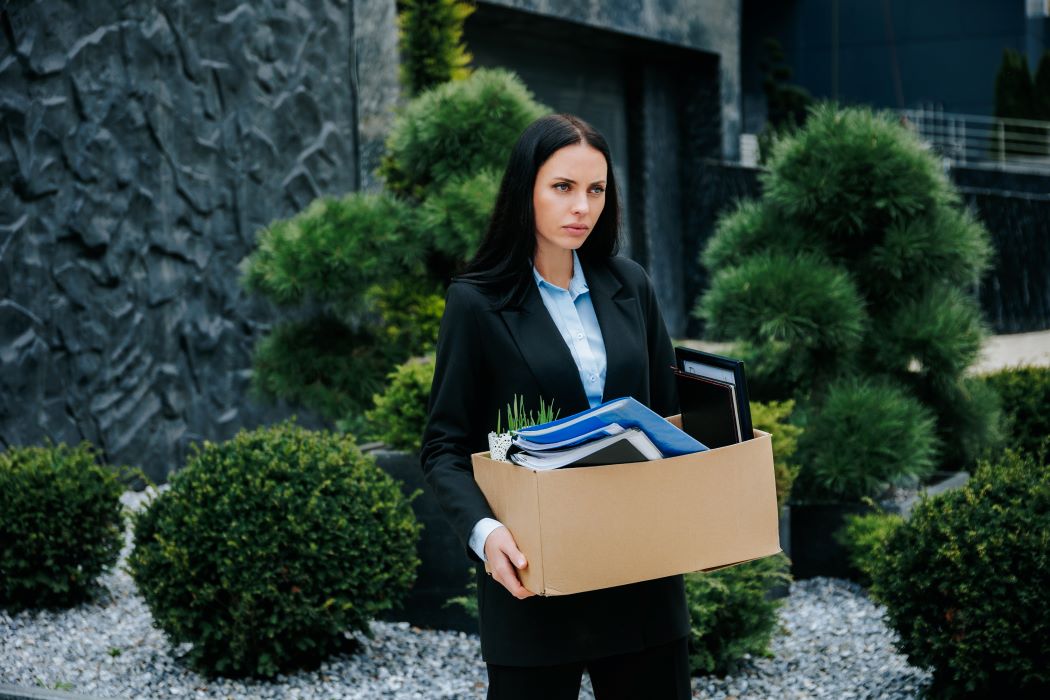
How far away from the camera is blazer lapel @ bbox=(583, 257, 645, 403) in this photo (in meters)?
2.00

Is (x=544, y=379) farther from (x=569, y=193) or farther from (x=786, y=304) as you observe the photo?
(x=786, y=304)

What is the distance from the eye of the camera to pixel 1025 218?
12.4 meters

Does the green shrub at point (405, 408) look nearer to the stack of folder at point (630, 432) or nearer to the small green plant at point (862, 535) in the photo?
the small green plant at point (862, 535)

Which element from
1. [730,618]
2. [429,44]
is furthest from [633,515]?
[429,44]

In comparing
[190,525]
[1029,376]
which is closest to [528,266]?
[190,525]

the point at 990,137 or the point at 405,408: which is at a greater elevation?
the point at 990,137

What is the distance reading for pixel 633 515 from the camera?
1729 millimetres

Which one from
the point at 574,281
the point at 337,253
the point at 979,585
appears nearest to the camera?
the point at 574,281

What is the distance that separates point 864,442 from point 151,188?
4.19 metres

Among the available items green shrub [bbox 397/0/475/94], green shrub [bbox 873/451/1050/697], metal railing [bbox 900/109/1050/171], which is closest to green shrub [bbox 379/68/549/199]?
green shrub [bbox 397/0/475/94]

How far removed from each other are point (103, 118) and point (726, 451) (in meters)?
5.54

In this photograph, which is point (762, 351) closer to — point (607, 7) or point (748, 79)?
point (607, 7)

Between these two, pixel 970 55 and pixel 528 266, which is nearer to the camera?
pixel 528 266

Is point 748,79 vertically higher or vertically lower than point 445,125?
higher
